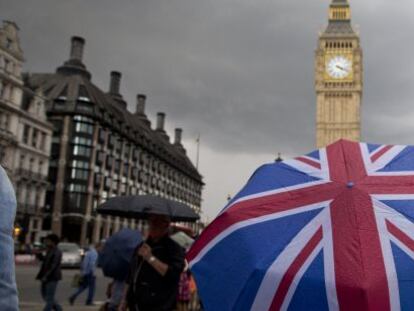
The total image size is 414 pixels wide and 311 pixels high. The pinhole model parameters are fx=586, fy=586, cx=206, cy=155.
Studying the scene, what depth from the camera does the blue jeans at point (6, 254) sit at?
1915 millimetres

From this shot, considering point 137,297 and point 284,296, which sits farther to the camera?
point 137,297

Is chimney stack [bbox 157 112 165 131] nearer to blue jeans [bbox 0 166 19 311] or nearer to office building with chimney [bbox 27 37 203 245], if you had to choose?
office building with chimney [bbox 27 37 203 245]

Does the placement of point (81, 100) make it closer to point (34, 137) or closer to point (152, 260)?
point (34, 137)

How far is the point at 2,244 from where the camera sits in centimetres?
192

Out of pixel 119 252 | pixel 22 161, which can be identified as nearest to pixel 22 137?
pixel 22 161

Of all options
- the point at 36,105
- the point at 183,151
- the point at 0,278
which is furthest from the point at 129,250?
the point at 183,151

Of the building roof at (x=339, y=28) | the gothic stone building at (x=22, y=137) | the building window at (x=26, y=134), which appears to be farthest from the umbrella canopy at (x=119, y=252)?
the building roof at (x=339, y=28)

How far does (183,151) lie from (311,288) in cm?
13057

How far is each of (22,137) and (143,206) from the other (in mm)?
53990

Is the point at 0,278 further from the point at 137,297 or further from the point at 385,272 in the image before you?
the point at 137,297

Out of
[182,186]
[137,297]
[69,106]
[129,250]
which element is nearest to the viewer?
[137,297]

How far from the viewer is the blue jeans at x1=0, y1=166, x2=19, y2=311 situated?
1915 mm

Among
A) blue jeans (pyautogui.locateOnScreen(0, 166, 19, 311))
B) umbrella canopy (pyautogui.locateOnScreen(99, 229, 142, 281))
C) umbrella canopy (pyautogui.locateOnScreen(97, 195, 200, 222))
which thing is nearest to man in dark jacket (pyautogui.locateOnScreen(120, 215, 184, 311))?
umbrella canopy (pyautogui.locateOnScreen(97, 195, 200, 222))

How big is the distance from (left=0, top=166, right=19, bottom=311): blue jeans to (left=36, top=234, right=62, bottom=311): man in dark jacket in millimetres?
9183
